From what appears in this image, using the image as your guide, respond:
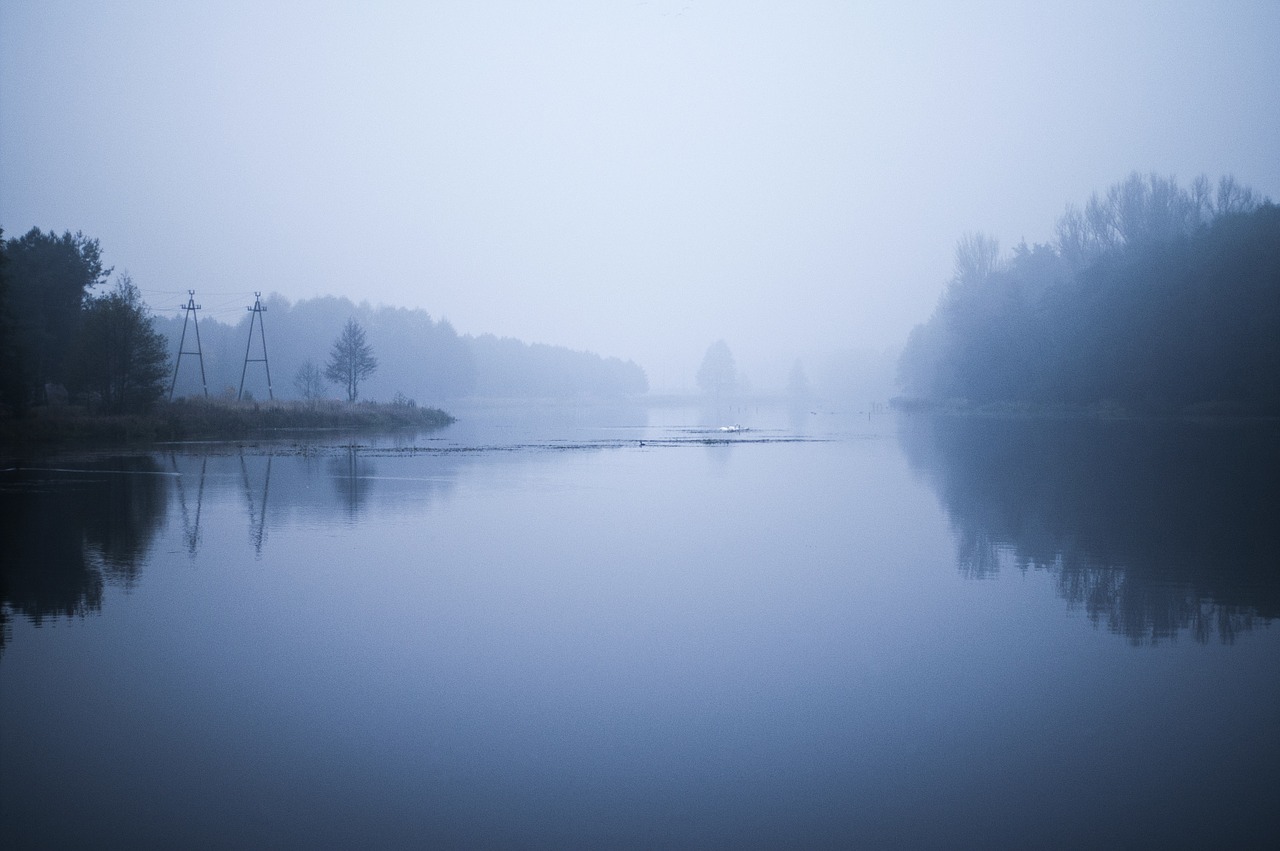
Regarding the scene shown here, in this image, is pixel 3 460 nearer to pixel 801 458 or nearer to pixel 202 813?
pixel 801 458

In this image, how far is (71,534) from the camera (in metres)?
15.4

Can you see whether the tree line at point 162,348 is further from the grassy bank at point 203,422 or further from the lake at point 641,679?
the lake at point 641,679

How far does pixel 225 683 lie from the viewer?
8008mm

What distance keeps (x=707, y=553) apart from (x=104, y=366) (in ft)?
138

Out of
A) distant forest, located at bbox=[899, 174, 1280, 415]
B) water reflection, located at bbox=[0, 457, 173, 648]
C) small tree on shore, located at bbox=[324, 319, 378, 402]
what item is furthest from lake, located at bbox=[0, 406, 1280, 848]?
small tree on shore, located at bbox=[324, 319, 378, 402]

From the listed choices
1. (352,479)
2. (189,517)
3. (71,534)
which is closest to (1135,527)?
(189,517)

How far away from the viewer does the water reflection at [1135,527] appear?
1059 cm

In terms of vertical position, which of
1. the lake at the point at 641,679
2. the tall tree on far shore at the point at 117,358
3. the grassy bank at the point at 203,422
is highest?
the tall tree on far shore at the point at 117,358

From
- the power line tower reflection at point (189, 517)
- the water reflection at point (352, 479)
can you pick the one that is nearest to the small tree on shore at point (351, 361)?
the water reflection at point (352, 479)

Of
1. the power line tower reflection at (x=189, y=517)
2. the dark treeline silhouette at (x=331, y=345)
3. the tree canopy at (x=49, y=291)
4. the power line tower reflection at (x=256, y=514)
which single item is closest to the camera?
the power line tower reflection at (x=189, y=517)

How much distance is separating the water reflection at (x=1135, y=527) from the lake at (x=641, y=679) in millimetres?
109

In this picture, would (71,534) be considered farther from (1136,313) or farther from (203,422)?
(1136,313)

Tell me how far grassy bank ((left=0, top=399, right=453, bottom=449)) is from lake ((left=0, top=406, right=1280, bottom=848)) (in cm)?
2590

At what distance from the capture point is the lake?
565 centimetres
